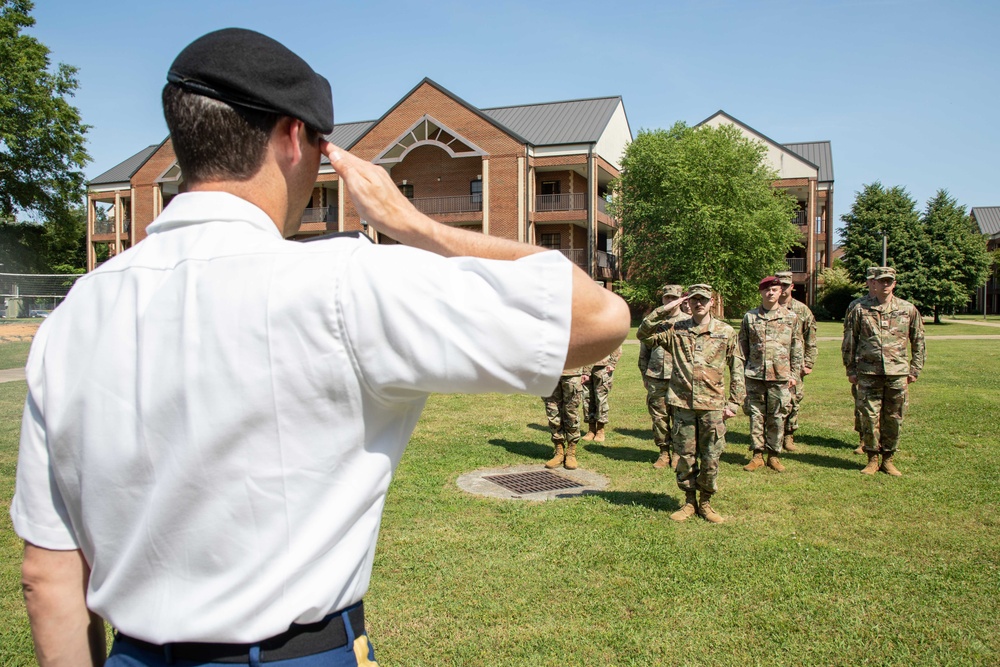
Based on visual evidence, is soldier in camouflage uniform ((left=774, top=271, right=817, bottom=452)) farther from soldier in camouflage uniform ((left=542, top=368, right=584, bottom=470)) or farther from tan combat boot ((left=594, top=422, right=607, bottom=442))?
soldier in camouflage uniform ((left=542, top=368, right=584, bottom=470))

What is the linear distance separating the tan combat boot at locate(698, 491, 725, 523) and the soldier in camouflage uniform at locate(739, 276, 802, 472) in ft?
8.22

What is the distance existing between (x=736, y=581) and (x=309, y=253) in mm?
5094

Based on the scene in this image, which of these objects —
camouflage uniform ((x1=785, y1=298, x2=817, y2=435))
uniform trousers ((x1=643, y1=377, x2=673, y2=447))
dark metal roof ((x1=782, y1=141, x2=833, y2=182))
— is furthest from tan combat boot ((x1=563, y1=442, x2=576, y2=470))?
dark metal roof ((x1=782, y1=141, x2=833, y2=182))

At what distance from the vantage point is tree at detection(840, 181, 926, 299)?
44.7m

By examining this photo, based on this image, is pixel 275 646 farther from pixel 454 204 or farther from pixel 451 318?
pixel 454 204

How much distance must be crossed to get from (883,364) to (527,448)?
15.2ft

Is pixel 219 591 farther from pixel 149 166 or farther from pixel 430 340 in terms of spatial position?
pixel 149 166

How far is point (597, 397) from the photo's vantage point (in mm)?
10734

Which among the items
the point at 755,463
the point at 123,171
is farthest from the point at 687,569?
the point at 123,171

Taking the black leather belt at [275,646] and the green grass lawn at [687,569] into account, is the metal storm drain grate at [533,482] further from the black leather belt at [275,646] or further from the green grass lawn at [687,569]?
the black leather belt at [275,646]

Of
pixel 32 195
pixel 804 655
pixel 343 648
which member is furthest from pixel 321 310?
pixel 32 195

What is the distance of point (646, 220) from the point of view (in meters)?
39.9

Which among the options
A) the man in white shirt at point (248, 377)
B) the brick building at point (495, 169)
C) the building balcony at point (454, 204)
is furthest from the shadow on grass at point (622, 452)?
the building balcony at point (454, 204)

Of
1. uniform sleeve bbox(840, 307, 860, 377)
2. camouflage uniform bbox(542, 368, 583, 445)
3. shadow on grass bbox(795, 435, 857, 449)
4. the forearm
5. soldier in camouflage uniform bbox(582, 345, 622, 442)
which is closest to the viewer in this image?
the forearm
